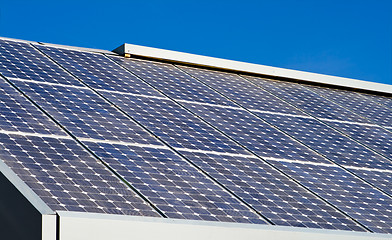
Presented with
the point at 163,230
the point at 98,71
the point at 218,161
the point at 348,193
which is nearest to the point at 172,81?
the point at 98,71

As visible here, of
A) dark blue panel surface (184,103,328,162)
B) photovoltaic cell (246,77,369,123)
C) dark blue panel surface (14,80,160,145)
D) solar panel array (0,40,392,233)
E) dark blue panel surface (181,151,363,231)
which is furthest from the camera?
photovoltaic cell (246,77,369,123)

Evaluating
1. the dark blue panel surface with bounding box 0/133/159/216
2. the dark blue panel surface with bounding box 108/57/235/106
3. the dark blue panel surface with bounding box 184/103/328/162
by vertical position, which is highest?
the dark blue panel surface with bounding box 108/57/235/106

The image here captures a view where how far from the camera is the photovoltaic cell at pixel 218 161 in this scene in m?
13.6

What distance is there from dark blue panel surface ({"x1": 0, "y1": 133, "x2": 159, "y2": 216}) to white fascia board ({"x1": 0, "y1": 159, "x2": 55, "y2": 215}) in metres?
A: 0.18

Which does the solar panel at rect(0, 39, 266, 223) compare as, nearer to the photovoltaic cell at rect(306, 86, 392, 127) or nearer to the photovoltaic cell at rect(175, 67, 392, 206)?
the photovoltaic cell at rect(175, 67, 392, 206)

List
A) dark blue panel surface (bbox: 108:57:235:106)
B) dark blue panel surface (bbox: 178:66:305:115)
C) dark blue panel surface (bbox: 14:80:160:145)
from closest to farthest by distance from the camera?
1. dark blue panel surface (bbox: 14:80:160:145)
2. dark blue panel surface (bbox: 108:57:235:106)
3. dark blue panel surface (bbox: 178:66:305:115)

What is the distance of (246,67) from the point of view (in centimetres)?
2347

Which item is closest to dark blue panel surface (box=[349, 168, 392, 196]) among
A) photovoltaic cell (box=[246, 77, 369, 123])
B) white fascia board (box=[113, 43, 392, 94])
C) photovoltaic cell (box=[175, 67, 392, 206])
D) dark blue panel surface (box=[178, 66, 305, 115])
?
photovoltaic cell (box=[175, 67, 392, 206])

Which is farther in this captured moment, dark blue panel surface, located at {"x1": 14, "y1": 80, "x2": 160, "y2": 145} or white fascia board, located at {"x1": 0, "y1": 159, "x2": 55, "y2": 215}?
dark blue panel surface, located at {"x1": 14, "y1": 80, "x2": 160, "y2": 145}

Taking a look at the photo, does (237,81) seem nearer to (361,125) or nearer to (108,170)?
(361,125)

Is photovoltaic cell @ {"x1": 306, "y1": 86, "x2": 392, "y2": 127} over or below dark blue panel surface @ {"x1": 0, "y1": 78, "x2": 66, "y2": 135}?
over

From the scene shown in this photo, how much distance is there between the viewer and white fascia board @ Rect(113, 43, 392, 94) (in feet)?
71.8

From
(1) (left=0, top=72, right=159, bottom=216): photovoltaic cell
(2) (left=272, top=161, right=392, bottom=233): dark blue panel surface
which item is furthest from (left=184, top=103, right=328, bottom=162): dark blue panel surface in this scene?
(1) (left=0, top=72, right=159, bottom=216): photovoltaic cell

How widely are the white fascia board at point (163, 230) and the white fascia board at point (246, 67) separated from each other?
33.6 feet
